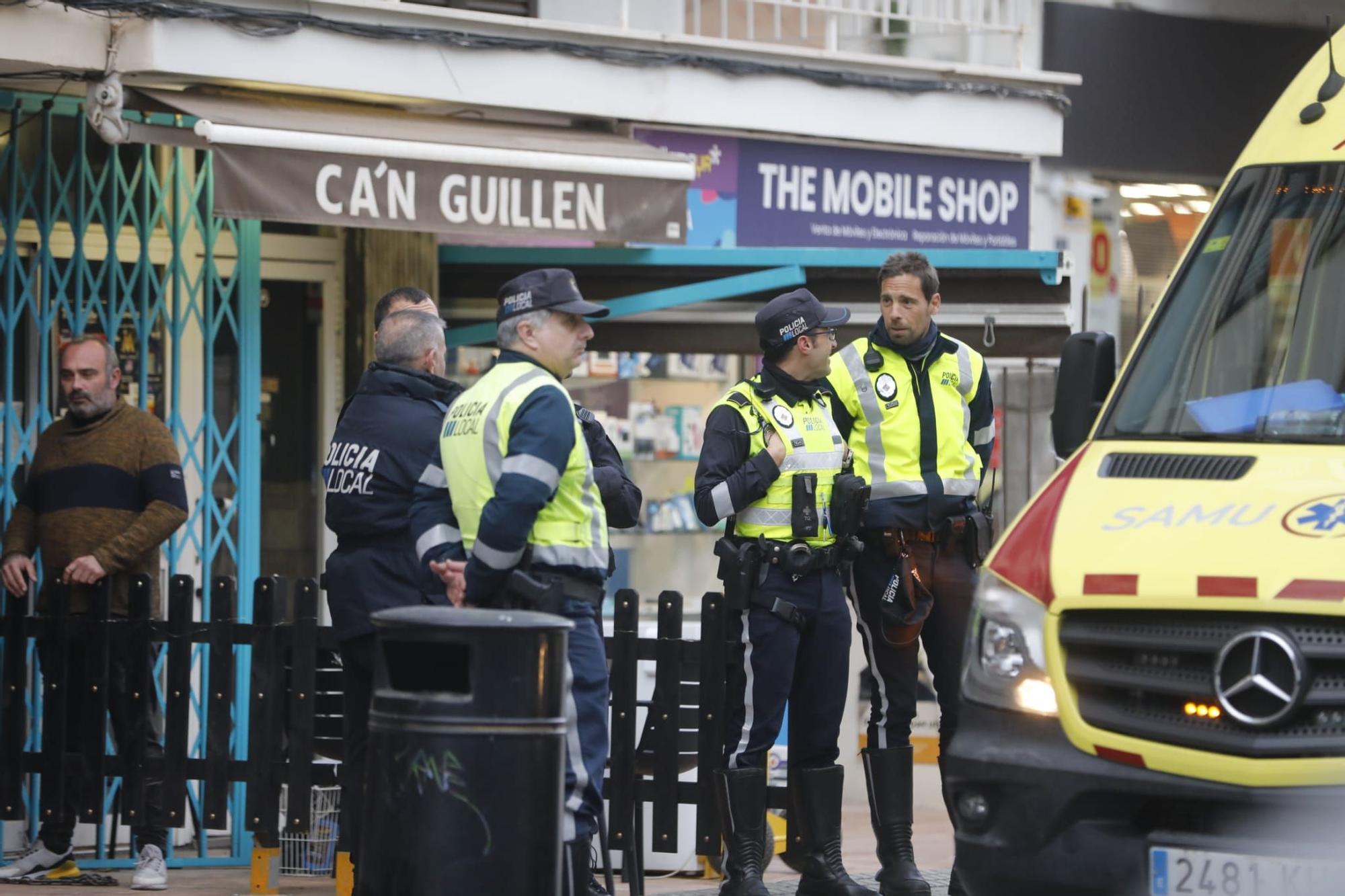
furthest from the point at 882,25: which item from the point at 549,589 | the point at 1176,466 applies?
the point at 1176,466

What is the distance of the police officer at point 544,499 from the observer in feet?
20.5

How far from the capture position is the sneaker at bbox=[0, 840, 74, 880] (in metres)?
8.48

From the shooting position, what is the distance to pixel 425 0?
11125 millimetres

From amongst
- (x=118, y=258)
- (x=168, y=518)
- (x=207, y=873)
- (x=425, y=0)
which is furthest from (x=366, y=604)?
(x=425, y=0)

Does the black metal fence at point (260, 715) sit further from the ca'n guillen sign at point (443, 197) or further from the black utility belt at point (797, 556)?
the ca'n guillen sign at point (443, 197)

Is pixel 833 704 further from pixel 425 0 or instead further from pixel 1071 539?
pixel 425 0

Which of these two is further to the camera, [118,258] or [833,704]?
[118,258]

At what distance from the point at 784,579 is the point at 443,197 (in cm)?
279

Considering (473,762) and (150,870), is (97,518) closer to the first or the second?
(150,870)

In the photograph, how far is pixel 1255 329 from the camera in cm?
627

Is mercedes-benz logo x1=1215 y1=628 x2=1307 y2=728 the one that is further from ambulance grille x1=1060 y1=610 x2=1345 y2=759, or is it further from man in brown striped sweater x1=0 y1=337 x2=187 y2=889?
man in brown striped sweater x1=0 y1=337 x2=187 y2=889

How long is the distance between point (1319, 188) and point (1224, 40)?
10.3m

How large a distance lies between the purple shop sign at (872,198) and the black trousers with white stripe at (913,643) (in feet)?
14.9

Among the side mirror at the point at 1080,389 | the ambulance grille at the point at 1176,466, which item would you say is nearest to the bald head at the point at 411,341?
the side mirror at the point at 1080,389
